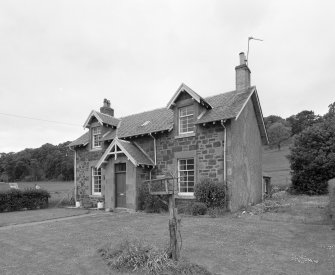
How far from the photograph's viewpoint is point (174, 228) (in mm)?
6770

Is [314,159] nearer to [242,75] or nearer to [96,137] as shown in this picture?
[242,75]

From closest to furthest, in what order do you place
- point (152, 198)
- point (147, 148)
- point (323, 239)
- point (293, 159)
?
point (323, 239), point (152, 198), point (147, 148), point (293, 159)

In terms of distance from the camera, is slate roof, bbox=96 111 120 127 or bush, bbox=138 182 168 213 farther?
slate roof, bbox=96 111 120 127

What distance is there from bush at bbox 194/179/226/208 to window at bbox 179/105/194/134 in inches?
140

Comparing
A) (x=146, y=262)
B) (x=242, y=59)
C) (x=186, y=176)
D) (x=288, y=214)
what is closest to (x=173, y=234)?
(x=146, y=262)

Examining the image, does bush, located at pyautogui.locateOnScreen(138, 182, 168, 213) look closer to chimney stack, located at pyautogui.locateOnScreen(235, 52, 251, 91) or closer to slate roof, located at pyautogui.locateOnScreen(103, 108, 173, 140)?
slate roof, located at pyautogui.locateOnScreen(103, 108, 173, 140)

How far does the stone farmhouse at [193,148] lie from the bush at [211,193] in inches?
16.0

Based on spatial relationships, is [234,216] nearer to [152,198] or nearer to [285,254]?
[152,198]

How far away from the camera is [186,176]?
17.4 m

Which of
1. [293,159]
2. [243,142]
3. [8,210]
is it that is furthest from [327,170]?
[8,210]

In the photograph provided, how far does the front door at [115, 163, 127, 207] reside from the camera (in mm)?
18812

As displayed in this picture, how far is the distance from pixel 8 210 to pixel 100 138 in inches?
327

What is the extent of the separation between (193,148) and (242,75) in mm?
5603

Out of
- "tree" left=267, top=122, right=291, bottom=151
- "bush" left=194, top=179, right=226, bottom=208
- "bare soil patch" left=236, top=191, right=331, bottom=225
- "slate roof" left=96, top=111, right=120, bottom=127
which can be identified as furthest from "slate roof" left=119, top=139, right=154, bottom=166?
"tree" left=267, top=122, right=291, bottom=151
